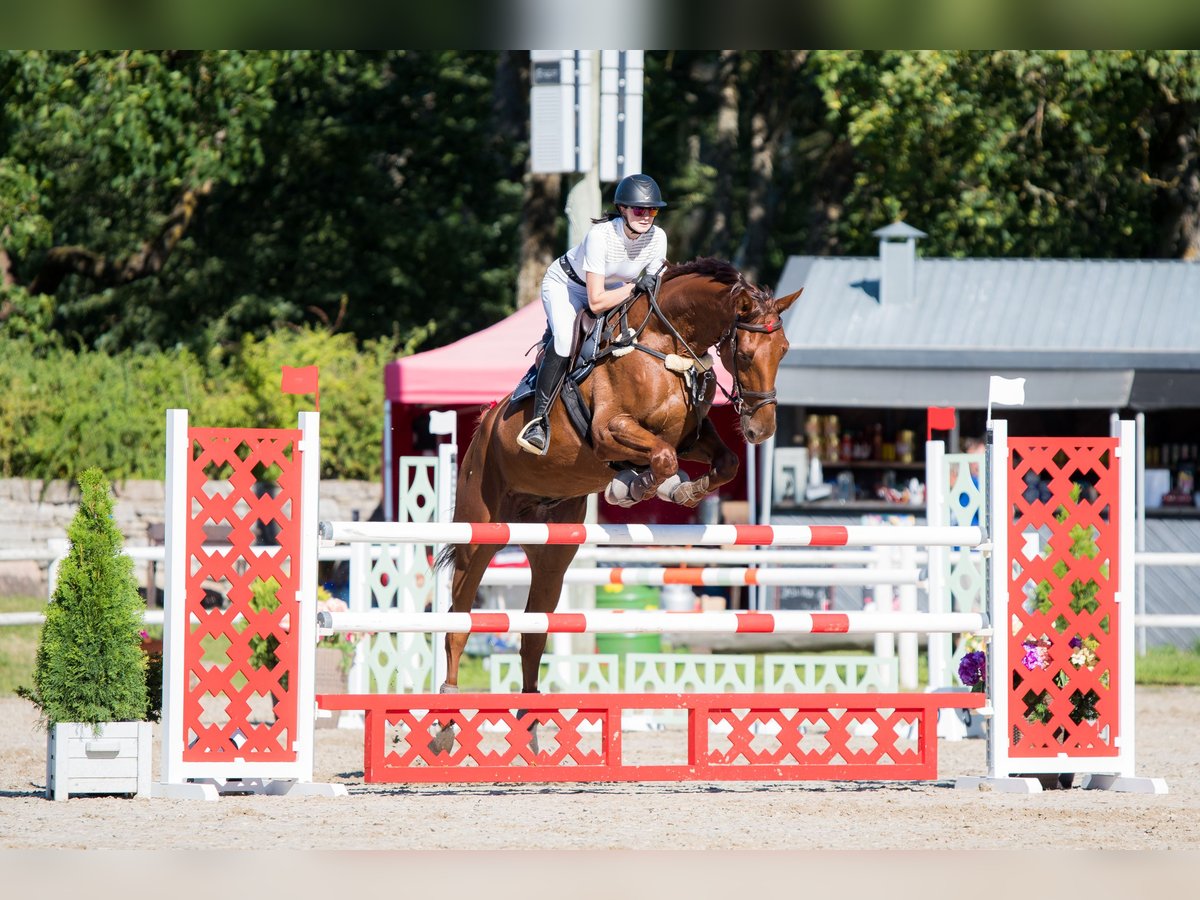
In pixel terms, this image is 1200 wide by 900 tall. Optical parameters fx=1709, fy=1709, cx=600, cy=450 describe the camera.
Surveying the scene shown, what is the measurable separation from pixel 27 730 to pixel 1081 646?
15.6 feet

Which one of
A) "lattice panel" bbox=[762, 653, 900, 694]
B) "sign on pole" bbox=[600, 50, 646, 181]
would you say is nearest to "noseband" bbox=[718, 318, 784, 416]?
"lattice panel" bbox=[762, 653, 900, 694]

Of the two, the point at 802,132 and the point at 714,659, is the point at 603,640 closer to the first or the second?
the point at 714,659

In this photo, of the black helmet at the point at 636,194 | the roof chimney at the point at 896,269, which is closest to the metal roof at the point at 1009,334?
the roof chimney at the point at 896,269

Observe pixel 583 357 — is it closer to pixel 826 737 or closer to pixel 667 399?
pixel 667 399

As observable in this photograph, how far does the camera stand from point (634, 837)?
4781 mm

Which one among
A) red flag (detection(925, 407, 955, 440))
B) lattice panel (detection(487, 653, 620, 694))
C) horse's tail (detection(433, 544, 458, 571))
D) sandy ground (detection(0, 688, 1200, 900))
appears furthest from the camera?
lattice panel (detection(487, 653, 620, 694))

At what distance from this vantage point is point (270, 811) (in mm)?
5336

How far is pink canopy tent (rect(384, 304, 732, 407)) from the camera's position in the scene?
11062mm

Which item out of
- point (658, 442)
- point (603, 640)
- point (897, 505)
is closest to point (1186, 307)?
point (897, 505)

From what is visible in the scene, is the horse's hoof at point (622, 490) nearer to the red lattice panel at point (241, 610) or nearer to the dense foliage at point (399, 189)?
the red lattice panel at point (241, 610)

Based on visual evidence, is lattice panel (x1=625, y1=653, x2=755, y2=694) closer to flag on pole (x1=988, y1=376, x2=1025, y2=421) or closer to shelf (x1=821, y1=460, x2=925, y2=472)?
flag on pole (x1=988, y1=376, x2=1025, y2=421)

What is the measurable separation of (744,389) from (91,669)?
2.37 metres

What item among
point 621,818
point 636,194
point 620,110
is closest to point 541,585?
point 621,818

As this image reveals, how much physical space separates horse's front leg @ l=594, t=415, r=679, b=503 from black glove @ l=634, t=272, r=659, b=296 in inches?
18.2
